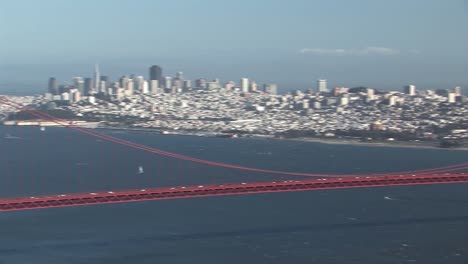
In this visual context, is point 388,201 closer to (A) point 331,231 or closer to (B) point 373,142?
(A) point 331,231

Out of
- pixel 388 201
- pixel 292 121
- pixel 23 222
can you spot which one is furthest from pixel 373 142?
pixel 23 222

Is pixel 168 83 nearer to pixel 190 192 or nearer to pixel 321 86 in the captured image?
pixel 321 86

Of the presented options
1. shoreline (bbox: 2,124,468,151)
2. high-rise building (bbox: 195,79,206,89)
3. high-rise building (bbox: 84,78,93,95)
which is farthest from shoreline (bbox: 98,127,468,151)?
high-rise building (bbox: 195,79,206,89)

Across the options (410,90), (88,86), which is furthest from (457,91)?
(88,86)

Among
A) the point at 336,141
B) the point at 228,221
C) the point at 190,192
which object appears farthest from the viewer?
the point at 336,141

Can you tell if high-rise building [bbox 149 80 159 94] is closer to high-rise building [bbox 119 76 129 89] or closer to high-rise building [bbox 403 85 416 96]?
high-rise building [bbox 119 76 129 89]

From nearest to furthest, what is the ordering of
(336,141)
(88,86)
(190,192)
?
(190,192) → (336,141) → (88,86)

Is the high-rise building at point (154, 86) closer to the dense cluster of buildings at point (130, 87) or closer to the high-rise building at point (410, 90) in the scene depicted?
the dense cluster of buildings at point (130, 87)

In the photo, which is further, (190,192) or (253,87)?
(253,87)
